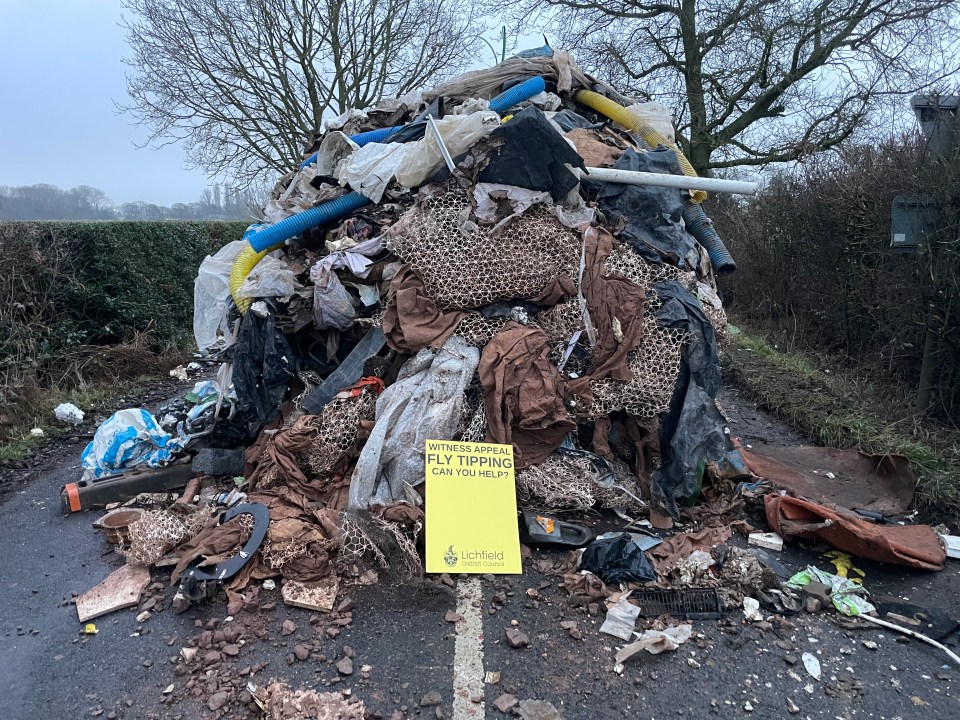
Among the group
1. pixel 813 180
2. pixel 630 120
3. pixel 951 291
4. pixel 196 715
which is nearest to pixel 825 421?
pixel 951 291

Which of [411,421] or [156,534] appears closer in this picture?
[156,534]

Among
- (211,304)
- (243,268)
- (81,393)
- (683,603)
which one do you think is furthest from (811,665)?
(81,393)

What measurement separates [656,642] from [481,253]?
2.70 metres

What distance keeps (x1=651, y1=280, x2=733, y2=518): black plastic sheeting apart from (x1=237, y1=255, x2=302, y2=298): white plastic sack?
Result: 2742mm

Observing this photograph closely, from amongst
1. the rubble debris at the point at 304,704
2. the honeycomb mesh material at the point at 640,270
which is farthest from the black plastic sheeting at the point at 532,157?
the rubble debris at the point at 304,704

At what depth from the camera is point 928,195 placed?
5.00 metres

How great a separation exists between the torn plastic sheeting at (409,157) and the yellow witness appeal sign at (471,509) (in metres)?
2.20

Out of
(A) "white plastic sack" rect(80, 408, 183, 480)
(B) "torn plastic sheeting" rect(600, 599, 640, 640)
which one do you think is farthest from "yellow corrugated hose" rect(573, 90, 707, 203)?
(A) "white plastic sack" rect(80, 408, 183, 480)

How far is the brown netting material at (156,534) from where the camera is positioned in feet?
11.2

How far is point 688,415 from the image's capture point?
4125mm

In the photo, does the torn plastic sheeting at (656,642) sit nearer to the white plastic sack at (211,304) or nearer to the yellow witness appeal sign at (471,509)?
the yellow witness appeal sign at (471,509)

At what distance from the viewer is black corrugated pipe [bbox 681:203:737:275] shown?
5.43m

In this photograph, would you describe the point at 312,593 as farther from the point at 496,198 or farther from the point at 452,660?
the point at 496,198

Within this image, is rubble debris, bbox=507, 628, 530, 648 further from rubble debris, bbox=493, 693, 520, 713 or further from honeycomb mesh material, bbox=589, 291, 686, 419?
honeycomb mesh material, bbox=589, 291, 686, 419
